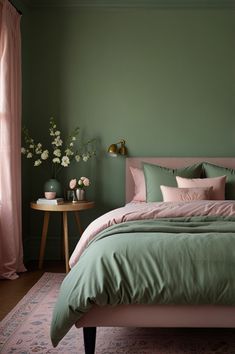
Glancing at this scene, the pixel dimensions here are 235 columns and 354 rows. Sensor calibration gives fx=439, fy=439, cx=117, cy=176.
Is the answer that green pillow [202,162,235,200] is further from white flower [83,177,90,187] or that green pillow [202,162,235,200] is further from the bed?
the bed

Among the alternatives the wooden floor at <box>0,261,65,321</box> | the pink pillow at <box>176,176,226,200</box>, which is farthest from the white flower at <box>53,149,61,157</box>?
the pink pillow at <box>176,176,226,200</box>

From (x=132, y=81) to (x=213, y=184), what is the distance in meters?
1.53

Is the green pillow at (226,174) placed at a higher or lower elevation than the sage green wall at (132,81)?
lower

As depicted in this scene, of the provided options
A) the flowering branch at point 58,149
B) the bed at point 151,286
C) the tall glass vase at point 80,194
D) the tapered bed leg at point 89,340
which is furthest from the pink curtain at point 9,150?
the tapered bed leg at point 89,340

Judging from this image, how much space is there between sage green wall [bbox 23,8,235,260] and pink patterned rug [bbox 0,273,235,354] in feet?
7.16

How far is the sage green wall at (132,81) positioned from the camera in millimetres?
4840

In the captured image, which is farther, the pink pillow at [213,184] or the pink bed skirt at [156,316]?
the pink pillow at [213,184]

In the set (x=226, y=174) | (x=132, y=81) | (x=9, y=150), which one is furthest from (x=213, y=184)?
(x=9, y=150)

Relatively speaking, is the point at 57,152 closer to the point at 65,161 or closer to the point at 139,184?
the point at 65,161

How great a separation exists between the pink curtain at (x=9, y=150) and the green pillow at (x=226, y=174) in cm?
191

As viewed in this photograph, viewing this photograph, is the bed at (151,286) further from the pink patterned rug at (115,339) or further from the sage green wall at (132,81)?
the sage green wall at (132,81)

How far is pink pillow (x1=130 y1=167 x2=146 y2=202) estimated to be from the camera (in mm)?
4520

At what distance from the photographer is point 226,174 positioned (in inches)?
173

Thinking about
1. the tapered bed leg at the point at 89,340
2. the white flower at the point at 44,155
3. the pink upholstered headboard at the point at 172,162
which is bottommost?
the tapered bed leg at the point at 89,340
